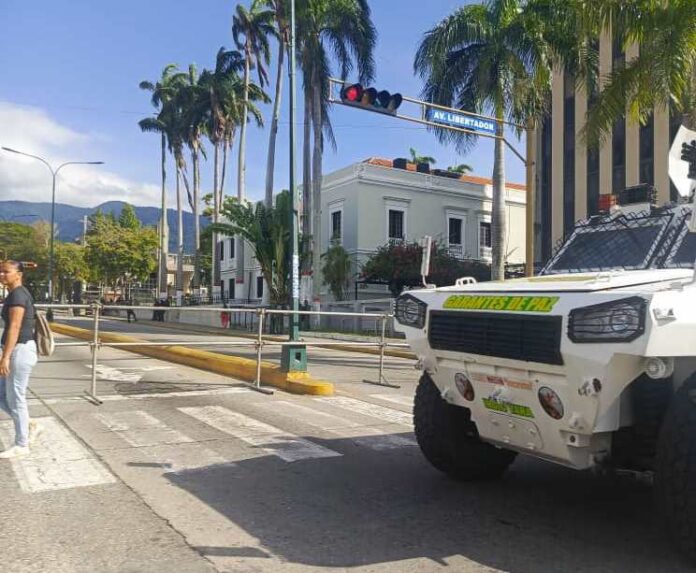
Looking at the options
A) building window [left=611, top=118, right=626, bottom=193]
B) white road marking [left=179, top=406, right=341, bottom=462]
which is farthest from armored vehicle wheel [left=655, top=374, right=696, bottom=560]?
building window [left=611, top=118, right=626, bottom=193]

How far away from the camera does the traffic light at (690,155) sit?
162 inches

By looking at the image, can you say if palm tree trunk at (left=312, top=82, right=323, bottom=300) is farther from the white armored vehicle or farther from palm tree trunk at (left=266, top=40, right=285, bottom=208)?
the white armored vehicle

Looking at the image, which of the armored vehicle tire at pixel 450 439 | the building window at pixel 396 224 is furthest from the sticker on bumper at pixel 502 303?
the building window at pixel 396 224

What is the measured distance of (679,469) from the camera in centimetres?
355

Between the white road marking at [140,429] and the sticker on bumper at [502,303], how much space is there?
363cm

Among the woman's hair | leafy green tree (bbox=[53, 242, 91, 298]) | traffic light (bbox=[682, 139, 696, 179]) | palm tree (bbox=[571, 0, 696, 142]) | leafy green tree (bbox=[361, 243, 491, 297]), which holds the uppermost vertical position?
palm tree (bbox=[571, 0, 696, 142])

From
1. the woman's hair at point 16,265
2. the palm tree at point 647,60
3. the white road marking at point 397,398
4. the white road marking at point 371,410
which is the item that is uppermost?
the palm tree at point 647,60

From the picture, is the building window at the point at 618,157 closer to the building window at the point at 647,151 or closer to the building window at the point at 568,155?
the building window at the point at 647,151

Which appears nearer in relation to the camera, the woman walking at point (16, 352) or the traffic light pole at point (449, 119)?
the woman walking at point (16, 352)

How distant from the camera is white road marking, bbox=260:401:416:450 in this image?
23.2 feet

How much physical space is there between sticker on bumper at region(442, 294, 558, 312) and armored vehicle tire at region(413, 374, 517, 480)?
943 mm

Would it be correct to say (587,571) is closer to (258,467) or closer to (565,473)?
(565,473)

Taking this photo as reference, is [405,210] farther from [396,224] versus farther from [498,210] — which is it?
[498,210]

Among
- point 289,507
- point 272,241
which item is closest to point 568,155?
point 272,241
